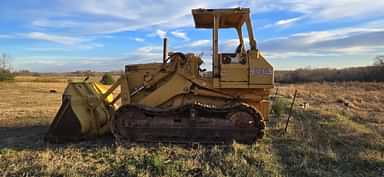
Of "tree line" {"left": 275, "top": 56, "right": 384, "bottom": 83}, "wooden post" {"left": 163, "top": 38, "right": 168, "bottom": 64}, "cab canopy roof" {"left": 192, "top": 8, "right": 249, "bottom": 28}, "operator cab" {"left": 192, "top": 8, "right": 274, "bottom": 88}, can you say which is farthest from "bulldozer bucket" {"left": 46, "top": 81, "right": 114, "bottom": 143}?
"tree line" {"left": 275, "top": 56, "right": 384, "bottom": 83}

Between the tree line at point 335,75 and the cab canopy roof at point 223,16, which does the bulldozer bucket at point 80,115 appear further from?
the tree line at point 335,75

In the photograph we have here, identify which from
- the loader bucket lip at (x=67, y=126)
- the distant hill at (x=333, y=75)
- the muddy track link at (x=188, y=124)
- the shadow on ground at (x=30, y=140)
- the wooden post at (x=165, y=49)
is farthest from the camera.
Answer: the distant hill at (x=333, y=75)

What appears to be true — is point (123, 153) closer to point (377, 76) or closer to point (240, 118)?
point (240, 118)

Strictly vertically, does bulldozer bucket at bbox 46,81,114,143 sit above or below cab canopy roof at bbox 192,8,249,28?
below

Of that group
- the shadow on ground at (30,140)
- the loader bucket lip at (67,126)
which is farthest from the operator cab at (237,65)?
the loader bucket lip at (67,126)

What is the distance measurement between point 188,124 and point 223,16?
2605mm

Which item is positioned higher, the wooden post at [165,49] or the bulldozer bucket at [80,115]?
the wooden post at [165,49]

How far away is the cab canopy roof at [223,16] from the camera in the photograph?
8344mm

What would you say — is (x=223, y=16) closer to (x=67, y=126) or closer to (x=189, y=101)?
(x=189, y=101)

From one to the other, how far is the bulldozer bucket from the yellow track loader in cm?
2

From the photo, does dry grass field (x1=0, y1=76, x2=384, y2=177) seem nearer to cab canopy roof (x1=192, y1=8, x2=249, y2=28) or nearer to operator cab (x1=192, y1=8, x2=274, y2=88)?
operator cab (x1=192, y1=8, x2=274, y2=88)

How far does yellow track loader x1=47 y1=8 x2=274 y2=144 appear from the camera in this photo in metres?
8.16

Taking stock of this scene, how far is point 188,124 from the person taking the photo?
819 cm

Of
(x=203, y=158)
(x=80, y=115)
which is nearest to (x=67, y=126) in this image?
(x=80, y=115)
